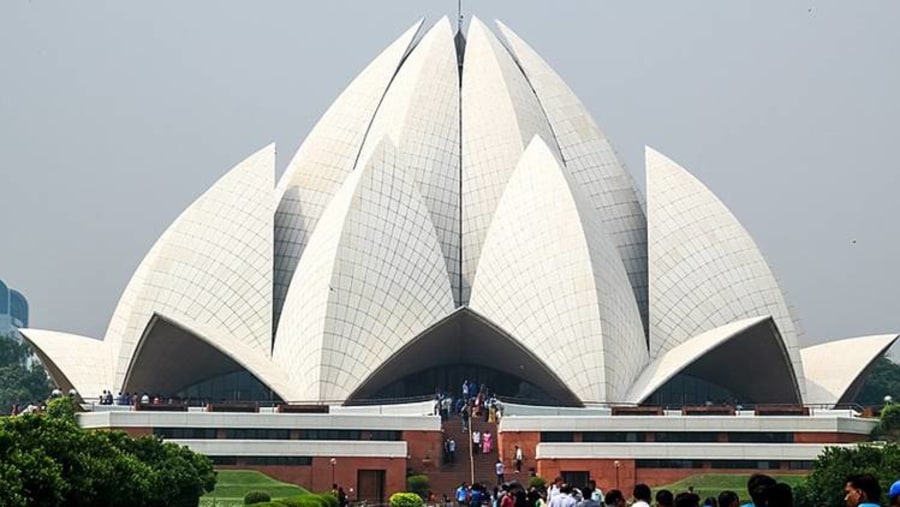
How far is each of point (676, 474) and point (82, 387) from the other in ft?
64.0

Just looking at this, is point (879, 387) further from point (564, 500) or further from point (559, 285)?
point (564, 500)

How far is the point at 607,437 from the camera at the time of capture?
34875 millimetres

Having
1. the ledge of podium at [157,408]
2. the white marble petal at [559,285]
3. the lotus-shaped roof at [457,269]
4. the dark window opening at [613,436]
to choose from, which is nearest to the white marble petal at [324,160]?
the lotus-shaped roof at [457,269]

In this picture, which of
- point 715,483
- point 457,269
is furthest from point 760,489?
point 457,269

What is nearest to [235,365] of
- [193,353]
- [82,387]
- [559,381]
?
[193,353]

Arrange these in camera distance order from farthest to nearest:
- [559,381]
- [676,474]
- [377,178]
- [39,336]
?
1. [39,336]
2. [377,178]
3. [559,381]
4. [676,474]

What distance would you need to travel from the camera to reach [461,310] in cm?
3934

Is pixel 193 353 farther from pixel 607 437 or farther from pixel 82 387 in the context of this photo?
pixel 607 437

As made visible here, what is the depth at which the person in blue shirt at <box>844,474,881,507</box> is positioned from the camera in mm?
8297

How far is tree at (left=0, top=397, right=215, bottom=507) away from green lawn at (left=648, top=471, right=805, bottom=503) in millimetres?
12420

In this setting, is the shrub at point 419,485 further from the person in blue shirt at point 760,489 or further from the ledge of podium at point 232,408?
the person in blue shirt at point 760,489

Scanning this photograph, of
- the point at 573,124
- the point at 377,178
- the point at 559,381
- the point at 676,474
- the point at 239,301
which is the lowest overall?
the point at 676,474

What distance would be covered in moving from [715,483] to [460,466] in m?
6.23

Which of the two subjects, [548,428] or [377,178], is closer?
[548,428]
